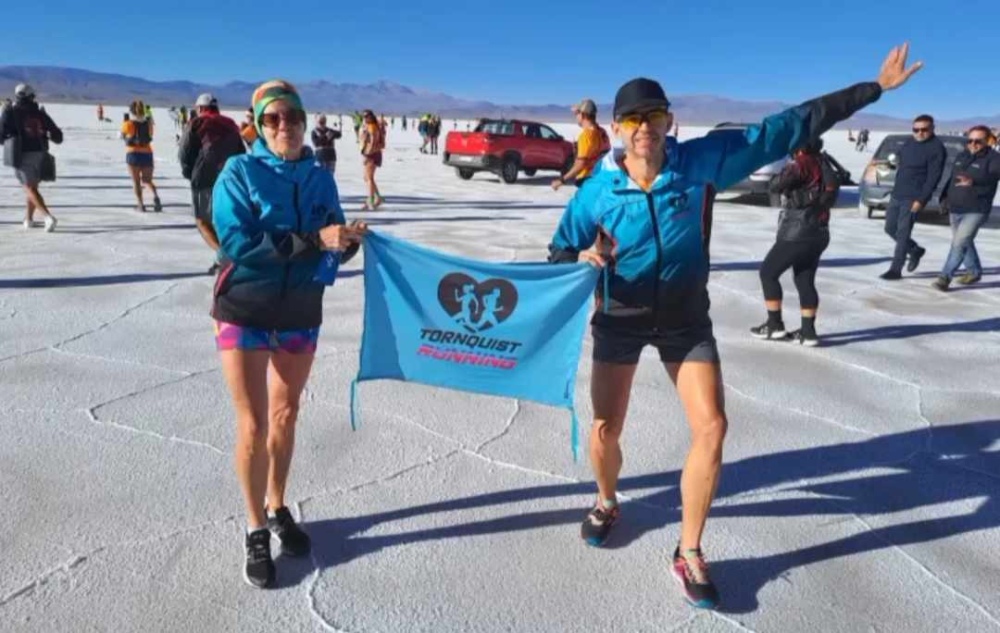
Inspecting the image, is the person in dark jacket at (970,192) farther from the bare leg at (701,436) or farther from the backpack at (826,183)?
the bare leg at (701,436)

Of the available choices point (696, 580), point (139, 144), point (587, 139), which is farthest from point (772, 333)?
point (139, 144)

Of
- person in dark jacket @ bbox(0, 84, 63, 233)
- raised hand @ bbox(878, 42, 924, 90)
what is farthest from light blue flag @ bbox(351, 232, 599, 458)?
person in dark jacket @ bbox(0, 84, 63, 233)

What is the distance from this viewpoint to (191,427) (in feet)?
13.3

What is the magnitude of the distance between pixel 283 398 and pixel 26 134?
7826 millimetres

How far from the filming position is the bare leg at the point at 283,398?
282 centimetres

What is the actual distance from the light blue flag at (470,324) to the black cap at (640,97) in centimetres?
70

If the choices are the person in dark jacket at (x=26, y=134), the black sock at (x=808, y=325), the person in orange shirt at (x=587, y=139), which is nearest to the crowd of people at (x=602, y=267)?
the black sock at (x=808, y=325)

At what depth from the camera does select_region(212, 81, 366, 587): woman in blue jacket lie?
8.48ft

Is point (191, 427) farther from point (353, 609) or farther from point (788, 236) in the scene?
point (788, 236)

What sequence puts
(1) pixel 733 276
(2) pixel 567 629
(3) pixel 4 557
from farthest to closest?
(1) pixel 733 276 → (3) pixel 4 557 → (2) pixel 567 629

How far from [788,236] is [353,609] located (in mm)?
4573

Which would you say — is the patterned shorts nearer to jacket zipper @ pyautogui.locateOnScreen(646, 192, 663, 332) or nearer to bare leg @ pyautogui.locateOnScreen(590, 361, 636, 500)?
bare leg @ pyautogui.locateOnScreen(590, 361, 636, 500)

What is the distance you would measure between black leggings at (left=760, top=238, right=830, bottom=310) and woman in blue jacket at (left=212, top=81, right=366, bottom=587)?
4163mm

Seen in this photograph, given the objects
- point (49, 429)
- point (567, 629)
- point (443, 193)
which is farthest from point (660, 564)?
point (443, 193)
